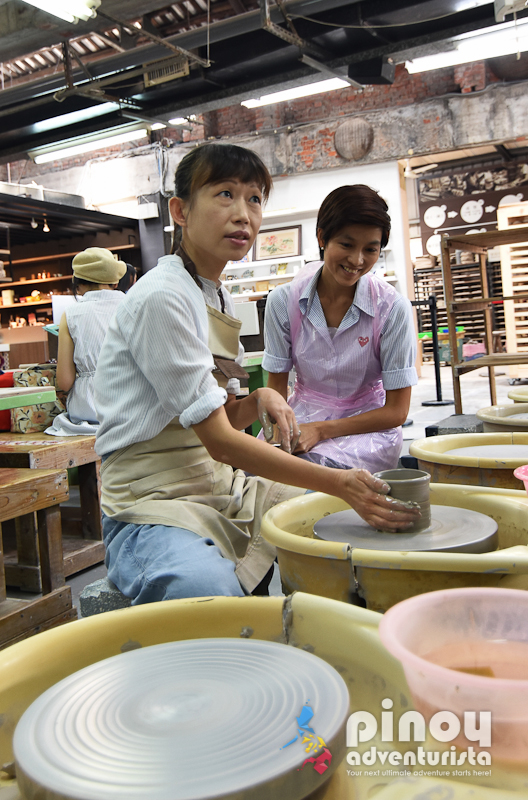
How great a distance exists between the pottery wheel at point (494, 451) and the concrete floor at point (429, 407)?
1012mm

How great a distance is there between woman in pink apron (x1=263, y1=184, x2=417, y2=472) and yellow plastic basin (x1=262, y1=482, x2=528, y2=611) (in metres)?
0.83

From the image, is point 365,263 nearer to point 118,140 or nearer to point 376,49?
point 376,49

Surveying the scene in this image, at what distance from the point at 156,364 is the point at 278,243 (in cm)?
981

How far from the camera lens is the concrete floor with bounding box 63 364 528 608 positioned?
3.02 meters

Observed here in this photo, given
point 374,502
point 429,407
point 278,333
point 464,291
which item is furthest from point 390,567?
point 464,291

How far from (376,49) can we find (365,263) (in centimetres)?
538

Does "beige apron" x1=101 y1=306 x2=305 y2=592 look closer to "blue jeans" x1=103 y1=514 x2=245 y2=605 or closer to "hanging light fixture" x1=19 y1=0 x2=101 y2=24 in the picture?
"blue jeans" x1=103 y1=514 x2=245 y2=605

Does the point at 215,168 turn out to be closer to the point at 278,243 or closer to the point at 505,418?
the point at 505,418

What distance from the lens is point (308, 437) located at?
2.00m

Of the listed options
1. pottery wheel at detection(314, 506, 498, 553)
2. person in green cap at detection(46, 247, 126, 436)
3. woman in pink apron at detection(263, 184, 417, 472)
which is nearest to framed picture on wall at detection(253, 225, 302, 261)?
person in green cap at detection(46, 247, 126, 436)

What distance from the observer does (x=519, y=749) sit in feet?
1.91

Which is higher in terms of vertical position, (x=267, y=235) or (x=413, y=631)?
(x=267, y=235)

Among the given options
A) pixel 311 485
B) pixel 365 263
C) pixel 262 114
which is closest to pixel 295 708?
pixel 311 485

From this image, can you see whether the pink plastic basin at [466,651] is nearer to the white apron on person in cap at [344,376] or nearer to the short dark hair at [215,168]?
the short dark hair at [215,168]
